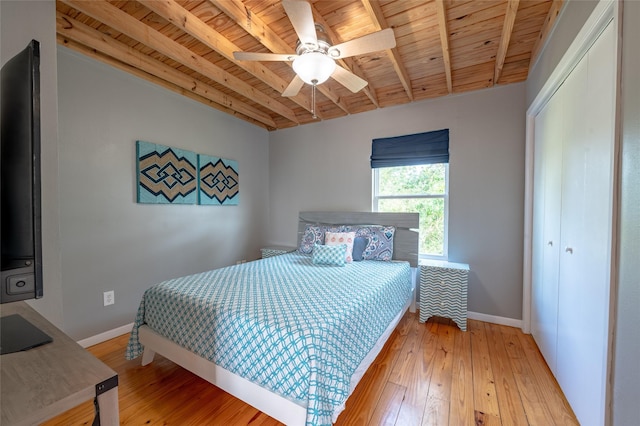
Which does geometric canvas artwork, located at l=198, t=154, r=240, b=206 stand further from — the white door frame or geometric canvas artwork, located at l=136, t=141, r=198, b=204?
the white door frame

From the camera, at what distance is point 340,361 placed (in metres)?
1.29

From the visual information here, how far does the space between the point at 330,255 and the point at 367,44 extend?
1842 mm

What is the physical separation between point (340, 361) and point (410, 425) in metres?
0.63

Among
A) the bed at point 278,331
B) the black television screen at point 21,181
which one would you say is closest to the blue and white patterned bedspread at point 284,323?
the bed at point 278,331

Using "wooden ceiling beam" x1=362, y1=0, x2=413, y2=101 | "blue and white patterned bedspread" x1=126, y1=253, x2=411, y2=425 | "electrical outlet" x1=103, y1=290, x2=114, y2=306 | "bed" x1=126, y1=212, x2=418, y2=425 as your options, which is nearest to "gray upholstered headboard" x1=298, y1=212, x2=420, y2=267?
"bed" x1=126, y1=212, x2=418, y2=425

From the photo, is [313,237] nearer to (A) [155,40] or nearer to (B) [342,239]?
(B) [342,239]

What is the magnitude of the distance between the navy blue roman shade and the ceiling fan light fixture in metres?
1.75

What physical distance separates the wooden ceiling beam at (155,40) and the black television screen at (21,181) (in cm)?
153

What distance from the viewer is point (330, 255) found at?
2.64 metres

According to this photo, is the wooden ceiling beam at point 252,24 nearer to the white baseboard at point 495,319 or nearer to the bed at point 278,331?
the bed at point 278,331

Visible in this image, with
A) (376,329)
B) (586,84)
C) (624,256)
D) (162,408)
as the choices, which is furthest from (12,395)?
(586,84)

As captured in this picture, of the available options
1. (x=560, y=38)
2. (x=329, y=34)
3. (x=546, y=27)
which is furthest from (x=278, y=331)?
(x=546, y=27)

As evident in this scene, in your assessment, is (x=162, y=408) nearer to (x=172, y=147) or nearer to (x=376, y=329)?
(x=376, y=329)

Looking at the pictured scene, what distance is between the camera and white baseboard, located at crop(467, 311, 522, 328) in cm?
258
